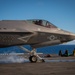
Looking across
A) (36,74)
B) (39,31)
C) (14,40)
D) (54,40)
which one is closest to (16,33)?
(14,40)

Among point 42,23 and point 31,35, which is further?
point 42,23

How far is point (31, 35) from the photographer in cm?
2109

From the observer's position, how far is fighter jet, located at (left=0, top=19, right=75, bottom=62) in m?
20.8

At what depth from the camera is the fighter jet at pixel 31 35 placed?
20766 millimetres

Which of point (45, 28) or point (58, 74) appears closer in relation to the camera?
point (58, 74)

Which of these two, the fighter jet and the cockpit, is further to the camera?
the cockpit

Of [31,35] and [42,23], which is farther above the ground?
[42,23]

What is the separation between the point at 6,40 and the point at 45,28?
12.7 feet

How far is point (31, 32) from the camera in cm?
2105

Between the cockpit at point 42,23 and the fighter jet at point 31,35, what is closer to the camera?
the fighter jet at point 31,35

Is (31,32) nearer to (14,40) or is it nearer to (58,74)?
(14,40)

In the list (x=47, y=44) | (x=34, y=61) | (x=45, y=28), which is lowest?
(x=34, y=61)

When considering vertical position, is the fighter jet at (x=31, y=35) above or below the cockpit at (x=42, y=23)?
below

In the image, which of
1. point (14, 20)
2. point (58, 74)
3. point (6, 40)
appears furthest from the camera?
point (14, 20)
